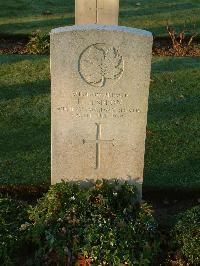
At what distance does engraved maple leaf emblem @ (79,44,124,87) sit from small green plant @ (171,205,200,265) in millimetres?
1648

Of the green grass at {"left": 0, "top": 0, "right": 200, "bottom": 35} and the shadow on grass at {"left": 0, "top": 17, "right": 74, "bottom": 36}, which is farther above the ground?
the green grass at {"left": 0, "top": 0, "right": 200, "bottom": 35}

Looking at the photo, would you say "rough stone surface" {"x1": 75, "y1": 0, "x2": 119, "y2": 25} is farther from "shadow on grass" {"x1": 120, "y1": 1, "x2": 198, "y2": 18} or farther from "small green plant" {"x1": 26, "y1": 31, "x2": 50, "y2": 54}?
"shadow on grass" {"x1": 120, "y1": 1, "x2": 198, "y2": 18}

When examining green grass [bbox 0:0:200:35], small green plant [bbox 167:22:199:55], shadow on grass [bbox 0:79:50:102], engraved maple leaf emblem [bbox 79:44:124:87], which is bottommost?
shadow on grass [bbox 0:79:50:102]

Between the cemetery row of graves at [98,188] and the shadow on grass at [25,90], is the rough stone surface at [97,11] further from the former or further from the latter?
the shadow on grass at [25,90]

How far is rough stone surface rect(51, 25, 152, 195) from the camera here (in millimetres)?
5098

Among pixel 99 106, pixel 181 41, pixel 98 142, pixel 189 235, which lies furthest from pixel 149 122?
pixel 181 41

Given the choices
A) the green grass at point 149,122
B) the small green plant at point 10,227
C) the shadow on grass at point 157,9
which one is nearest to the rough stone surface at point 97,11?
the green grass at point 149,122

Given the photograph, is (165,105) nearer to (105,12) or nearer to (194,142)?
(194,142)

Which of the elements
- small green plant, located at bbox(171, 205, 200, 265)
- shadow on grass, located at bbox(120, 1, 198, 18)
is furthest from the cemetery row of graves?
shadow on grass, located at bbox(120, 1, 198, 18)

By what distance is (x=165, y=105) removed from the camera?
8.84m

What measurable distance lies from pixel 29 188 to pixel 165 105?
3.29 metres

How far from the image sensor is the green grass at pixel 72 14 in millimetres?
12734

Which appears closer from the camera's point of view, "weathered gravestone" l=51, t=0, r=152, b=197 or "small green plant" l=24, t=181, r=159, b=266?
"small green plant" l=24, t=181, r=159, b=266

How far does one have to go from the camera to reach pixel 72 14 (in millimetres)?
13742
